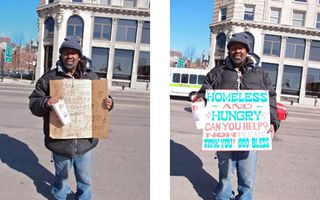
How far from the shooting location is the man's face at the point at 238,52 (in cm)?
355

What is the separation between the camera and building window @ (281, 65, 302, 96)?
108 feet

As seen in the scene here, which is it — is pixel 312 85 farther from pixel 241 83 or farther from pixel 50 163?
pixel 50 163

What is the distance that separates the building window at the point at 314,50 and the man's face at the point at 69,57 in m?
34.7

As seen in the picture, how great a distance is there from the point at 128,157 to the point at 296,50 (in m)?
31.8

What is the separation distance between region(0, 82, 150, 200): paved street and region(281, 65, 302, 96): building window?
27761mm

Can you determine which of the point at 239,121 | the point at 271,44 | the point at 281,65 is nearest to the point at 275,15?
the point at 271,44

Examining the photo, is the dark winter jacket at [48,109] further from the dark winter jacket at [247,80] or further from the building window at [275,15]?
the building window at [275,15]

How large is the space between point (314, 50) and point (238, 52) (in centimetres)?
3415

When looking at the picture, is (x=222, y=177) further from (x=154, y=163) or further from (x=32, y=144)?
(x=32, y=144)

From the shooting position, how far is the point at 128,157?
5.79 m

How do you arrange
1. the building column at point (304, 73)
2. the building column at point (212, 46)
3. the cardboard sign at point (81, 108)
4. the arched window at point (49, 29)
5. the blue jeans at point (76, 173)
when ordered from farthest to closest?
the building column at point (212, 46) → the building column at point (304, 73) → the arched window at point (49, 29) → the blue jeans at point (76, 173) → the cardboard sign at point (81, 108)

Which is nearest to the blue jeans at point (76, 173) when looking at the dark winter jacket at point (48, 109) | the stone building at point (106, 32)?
the dark winter jacket at point (48, 109)

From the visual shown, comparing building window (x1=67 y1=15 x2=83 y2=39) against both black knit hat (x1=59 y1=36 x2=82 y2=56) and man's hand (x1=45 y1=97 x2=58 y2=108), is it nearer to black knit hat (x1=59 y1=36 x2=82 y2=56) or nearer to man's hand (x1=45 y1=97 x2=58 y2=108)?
black knit hat (x1=59 y1=36 x2=82 y2=56)

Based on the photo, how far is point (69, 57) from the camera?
10.3 ft
